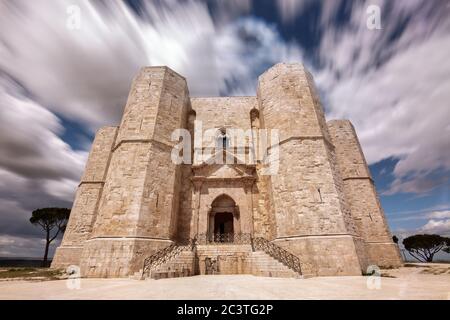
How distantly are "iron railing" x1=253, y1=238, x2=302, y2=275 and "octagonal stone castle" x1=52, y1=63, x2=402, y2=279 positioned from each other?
0.07 m

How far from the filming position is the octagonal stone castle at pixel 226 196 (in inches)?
424

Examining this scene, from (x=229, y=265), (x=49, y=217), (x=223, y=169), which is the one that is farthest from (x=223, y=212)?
(x=49, y=217)

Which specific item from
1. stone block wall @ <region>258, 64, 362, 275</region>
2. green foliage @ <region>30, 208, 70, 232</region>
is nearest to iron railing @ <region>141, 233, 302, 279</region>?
stone block wall @ <region>258, 64, 362, 275</region>

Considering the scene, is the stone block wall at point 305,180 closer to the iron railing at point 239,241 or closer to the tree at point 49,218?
the iron railing at point 239,241

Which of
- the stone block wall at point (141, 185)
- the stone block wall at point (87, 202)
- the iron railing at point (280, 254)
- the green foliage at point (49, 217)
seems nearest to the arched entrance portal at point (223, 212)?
the stone block wall at point (141, 185)

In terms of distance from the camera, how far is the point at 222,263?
36.6 ft

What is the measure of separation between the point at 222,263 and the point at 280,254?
9.93 feet

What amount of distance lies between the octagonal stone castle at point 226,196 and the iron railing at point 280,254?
7 centimetres

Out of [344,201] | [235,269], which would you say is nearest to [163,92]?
[235,269]

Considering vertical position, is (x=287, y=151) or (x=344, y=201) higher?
(x=287, y=151)

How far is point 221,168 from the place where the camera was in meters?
16.0

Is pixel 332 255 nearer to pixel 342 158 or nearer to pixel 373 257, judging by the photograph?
pixel 373 257
